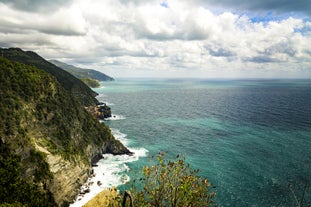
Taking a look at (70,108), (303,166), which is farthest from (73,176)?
(303,166)

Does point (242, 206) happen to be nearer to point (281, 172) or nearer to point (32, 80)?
point (281, 172)

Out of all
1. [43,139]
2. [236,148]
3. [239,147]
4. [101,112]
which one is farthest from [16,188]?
[101,112]

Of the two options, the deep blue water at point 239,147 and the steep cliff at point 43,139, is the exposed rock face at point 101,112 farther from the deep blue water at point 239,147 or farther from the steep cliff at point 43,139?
the steep cliff at point 43,139

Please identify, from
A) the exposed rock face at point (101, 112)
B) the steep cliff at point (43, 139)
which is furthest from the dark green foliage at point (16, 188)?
the exposed rock face at point (101, 112)

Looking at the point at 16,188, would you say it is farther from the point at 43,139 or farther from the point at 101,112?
the point at 101,112

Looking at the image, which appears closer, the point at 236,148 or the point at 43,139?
the point at 43,139

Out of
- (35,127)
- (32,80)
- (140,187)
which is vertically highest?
(32,80)
